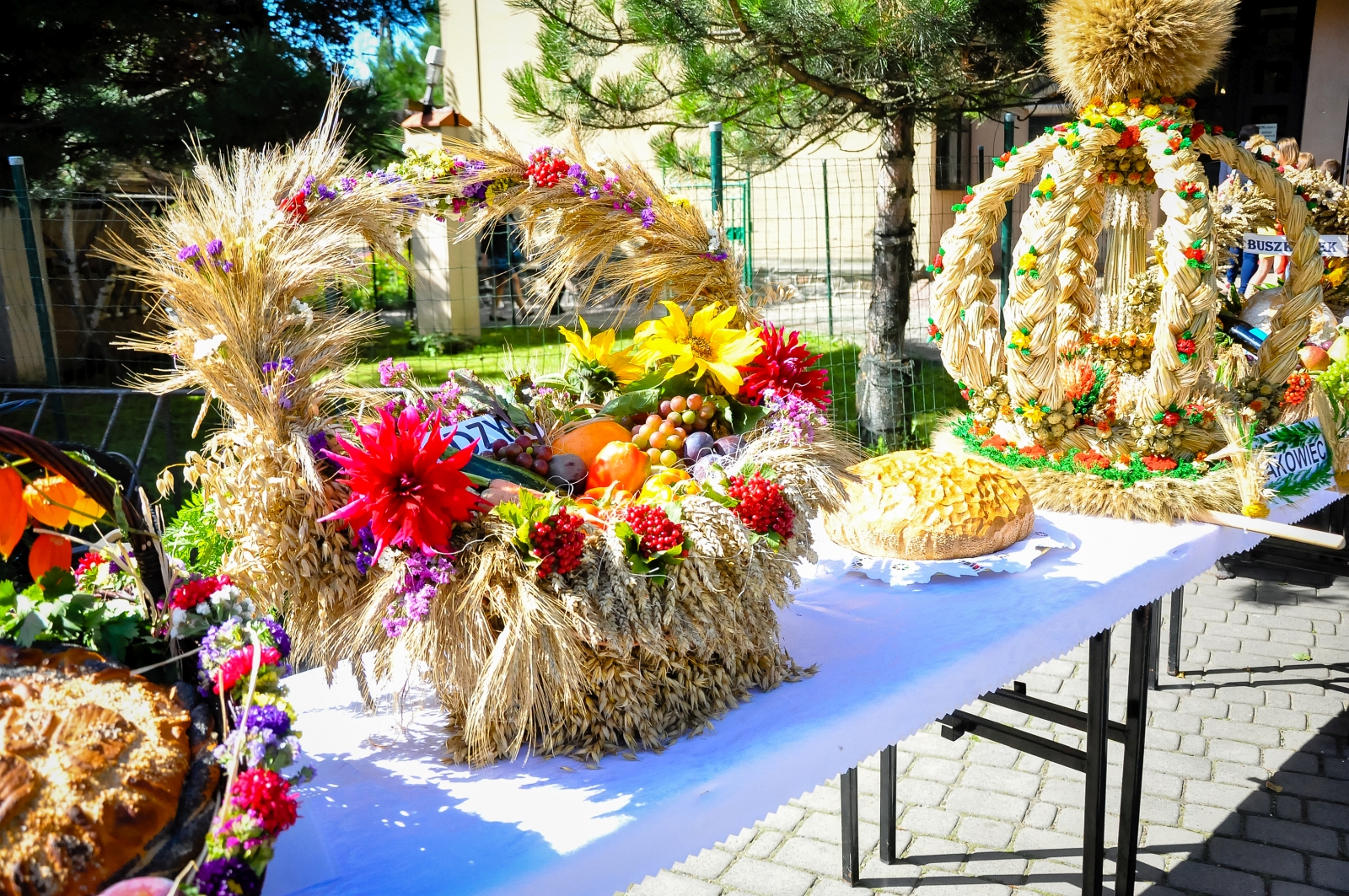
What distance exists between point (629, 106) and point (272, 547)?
411 centimetres

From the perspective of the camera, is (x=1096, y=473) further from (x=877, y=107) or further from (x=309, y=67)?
(x=309, y=67)

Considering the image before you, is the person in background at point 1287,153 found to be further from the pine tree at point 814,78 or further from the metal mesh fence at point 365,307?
the metal mesh fence at point 365,307

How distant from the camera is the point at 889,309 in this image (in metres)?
5.11

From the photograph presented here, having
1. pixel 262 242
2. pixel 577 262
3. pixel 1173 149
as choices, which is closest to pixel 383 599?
pixel 262 242

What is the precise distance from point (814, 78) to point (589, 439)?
3150 millimetres

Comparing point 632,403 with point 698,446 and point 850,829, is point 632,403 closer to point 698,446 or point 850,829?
point 698,446

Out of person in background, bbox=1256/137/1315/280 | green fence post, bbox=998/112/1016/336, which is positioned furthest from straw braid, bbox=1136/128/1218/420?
person in background, bbox=1256/137/1315/280

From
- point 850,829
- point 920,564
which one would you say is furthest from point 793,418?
point 850,829

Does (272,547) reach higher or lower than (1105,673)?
higher

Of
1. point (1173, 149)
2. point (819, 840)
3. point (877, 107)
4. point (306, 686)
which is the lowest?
point (819, 840)

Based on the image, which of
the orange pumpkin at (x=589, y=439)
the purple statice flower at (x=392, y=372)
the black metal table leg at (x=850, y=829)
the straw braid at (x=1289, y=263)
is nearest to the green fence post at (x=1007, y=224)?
the straw braid at (x=1289, y=263)

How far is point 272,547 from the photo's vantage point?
106 cm

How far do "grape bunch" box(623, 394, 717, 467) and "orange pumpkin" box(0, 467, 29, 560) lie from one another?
30.4 inches

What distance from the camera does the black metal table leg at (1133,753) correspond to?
198cm
